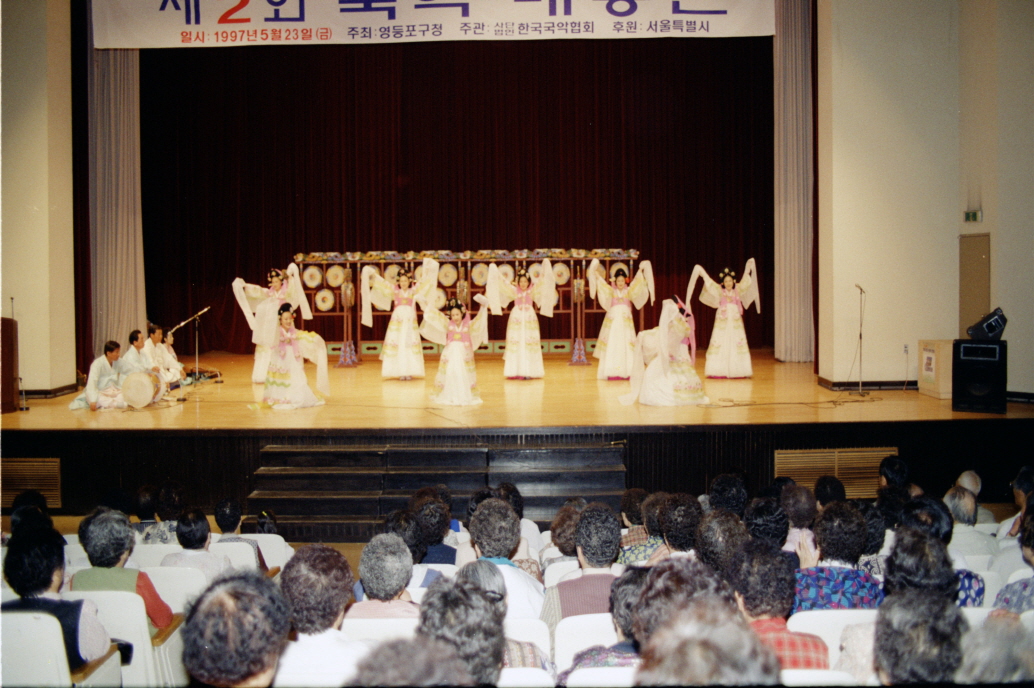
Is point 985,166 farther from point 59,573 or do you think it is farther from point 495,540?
point 59,573

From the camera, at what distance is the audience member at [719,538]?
2.83 meters

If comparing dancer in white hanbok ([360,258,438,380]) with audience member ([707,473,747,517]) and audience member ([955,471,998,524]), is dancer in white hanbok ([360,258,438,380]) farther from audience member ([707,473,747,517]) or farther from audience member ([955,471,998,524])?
audience member ([955,471,998,524])

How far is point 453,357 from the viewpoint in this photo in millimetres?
7820

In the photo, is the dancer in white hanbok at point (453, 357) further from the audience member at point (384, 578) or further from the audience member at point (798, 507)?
the audience member at point (384, 578)

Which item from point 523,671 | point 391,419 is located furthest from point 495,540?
point 391,419

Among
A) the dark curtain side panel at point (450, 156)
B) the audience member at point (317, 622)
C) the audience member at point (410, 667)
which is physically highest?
the dark curtain side panel at point (450, 156)

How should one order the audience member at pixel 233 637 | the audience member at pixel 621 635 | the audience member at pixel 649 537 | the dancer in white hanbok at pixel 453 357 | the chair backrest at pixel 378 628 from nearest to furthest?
1. the audience member at pixel 233 637
2. the audience member at pixel 621 635
3. the chair backrest at pixel 378 628
4. the audience member at pixel 649 537
5. the dancer in white hanbok at pixel 453 357

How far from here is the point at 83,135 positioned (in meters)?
9.13

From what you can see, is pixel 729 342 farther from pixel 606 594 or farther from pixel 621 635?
pixel 621 635

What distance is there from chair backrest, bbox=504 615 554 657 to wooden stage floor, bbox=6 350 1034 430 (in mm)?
3735

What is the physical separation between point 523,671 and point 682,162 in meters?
11.4

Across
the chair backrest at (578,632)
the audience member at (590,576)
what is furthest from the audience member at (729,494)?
the chair backrest at (578,632)

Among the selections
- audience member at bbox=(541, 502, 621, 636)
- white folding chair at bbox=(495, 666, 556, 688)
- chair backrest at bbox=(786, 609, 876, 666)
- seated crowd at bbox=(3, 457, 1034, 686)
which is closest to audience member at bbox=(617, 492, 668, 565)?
seated crowd at bbox=(3, 457, 1034, 686)

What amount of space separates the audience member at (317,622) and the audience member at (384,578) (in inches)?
9.4
